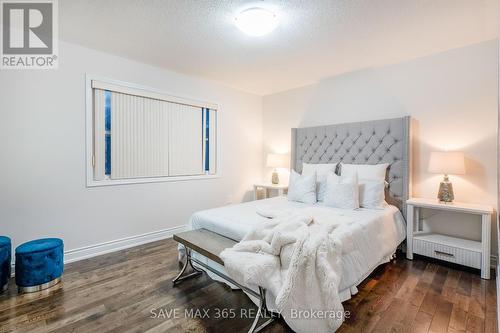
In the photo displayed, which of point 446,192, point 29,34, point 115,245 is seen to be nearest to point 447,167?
point 446,192

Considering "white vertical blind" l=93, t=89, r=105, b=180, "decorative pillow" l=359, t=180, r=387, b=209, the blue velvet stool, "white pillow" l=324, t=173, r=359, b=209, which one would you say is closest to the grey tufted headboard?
"decorative pillow" l=359, t=180, r=387, b=209

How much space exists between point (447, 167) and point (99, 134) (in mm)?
3926

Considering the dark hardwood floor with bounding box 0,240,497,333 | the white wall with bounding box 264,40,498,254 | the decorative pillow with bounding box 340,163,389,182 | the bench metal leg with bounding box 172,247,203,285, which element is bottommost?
the dark hardwood floor with bounding box 0,240,497,333

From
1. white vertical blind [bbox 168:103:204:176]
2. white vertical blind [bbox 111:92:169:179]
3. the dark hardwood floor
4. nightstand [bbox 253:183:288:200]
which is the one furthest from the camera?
nightstand [bbox 253:183:288:200]

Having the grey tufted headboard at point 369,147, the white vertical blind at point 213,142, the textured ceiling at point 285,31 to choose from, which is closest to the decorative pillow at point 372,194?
the grey tufted headboard at point 369,147

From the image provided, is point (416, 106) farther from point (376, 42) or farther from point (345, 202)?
point (345, 202)

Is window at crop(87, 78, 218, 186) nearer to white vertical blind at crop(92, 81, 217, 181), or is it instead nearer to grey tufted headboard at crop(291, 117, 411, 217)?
white vertical blind at crop(92, 81, 217, 181)

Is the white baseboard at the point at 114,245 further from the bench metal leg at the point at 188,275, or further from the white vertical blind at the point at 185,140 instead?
the bench metal leg at the point at 188,275

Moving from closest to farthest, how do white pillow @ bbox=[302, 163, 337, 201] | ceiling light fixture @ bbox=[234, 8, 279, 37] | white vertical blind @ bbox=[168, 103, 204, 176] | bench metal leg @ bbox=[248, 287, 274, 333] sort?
bench metal leg @ bbox=[248, 287, 274, 333] < ceiling light fixture @ bbox=[234, 8, 279, 37] < white pillow @ bbox=[302, 163, 337, 201] < white vertical blind @ bbox=[168, 103, 204, 176]

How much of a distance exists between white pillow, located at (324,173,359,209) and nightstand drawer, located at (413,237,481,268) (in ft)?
2.70

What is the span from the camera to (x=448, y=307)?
1.92 metres

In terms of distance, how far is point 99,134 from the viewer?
296 cm

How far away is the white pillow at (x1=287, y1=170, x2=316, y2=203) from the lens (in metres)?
3.17

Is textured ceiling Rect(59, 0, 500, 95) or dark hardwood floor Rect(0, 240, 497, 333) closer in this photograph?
dark hardwood floor Rect(0, 240, 497, 333)
